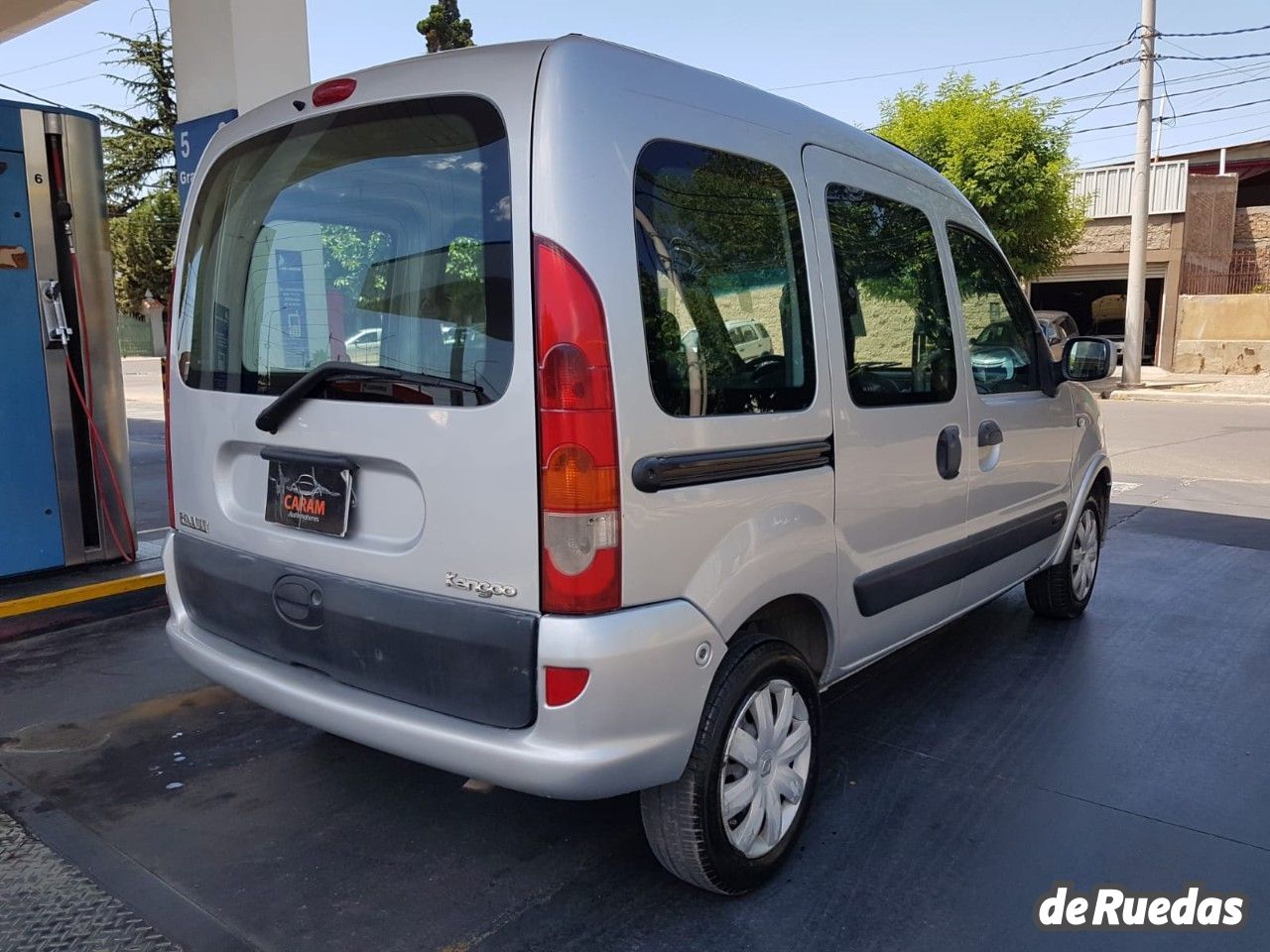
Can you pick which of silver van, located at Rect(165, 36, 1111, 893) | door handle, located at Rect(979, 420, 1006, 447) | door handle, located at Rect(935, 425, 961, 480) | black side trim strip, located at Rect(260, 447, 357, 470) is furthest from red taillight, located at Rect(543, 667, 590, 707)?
door handle, located at Rect(979, 420, 1006, 447)

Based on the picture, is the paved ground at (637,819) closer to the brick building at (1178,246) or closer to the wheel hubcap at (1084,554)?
the wheel hubcap at (1084,554)

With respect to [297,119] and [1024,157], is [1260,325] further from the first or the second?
[297,119]

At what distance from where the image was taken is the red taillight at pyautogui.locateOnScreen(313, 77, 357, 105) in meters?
2.55

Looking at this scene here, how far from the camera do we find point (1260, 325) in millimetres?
20781

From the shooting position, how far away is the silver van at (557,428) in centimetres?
218

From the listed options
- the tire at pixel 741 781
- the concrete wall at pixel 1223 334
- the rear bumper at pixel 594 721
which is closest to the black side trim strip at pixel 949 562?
the tire at pixel 741 781

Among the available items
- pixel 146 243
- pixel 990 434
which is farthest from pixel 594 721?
pixel 146 243

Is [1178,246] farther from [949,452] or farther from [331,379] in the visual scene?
[331,379]

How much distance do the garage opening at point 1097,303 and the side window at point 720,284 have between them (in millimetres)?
25174

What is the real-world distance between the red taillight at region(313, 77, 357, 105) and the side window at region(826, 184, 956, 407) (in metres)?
1.37

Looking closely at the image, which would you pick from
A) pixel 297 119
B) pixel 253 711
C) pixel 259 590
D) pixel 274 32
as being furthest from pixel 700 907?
pixel 274 32

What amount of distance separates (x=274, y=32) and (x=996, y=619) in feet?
17.3

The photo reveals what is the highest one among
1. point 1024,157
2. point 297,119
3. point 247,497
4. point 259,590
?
point 1024,157

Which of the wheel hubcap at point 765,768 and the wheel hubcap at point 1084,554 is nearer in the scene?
the wheel hubcap at point 765,768
